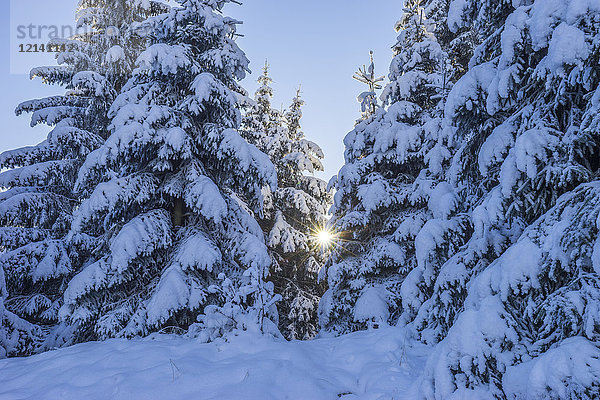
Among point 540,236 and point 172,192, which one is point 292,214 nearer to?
point 172,192

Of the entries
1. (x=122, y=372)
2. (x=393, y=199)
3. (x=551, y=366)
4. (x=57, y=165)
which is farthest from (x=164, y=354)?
(x=57, y=165)

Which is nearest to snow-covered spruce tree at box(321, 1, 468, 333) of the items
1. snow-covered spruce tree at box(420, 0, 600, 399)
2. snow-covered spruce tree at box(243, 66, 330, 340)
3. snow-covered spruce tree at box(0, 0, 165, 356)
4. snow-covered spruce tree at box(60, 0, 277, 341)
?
snow-covered spruce tree at box(60, 0, 277, 341)

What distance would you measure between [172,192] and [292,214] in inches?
363

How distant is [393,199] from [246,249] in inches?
188

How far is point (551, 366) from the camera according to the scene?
2.47 metres

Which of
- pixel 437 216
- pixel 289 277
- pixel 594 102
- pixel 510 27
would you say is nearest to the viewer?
pixel 594 102

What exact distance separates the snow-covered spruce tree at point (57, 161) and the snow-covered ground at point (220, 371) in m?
6.58

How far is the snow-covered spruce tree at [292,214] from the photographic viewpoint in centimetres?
1547

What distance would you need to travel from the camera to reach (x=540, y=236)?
3.29 metres

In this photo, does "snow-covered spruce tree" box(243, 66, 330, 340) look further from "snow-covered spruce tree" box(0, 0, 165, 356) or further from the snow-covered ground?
the snow-covered ground

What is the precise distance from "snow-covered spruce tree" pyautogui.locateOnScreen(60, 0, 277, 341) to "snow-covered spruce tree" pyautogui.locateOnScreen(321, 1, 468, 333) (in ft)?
9.03

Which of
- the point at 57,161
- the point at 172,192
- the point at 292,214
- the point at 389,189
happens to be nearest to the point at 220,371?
the point at 172,192

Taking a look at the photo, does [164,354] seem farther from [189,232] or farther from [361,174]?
[361,174]

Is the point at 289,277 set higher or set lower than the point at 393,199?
lower
